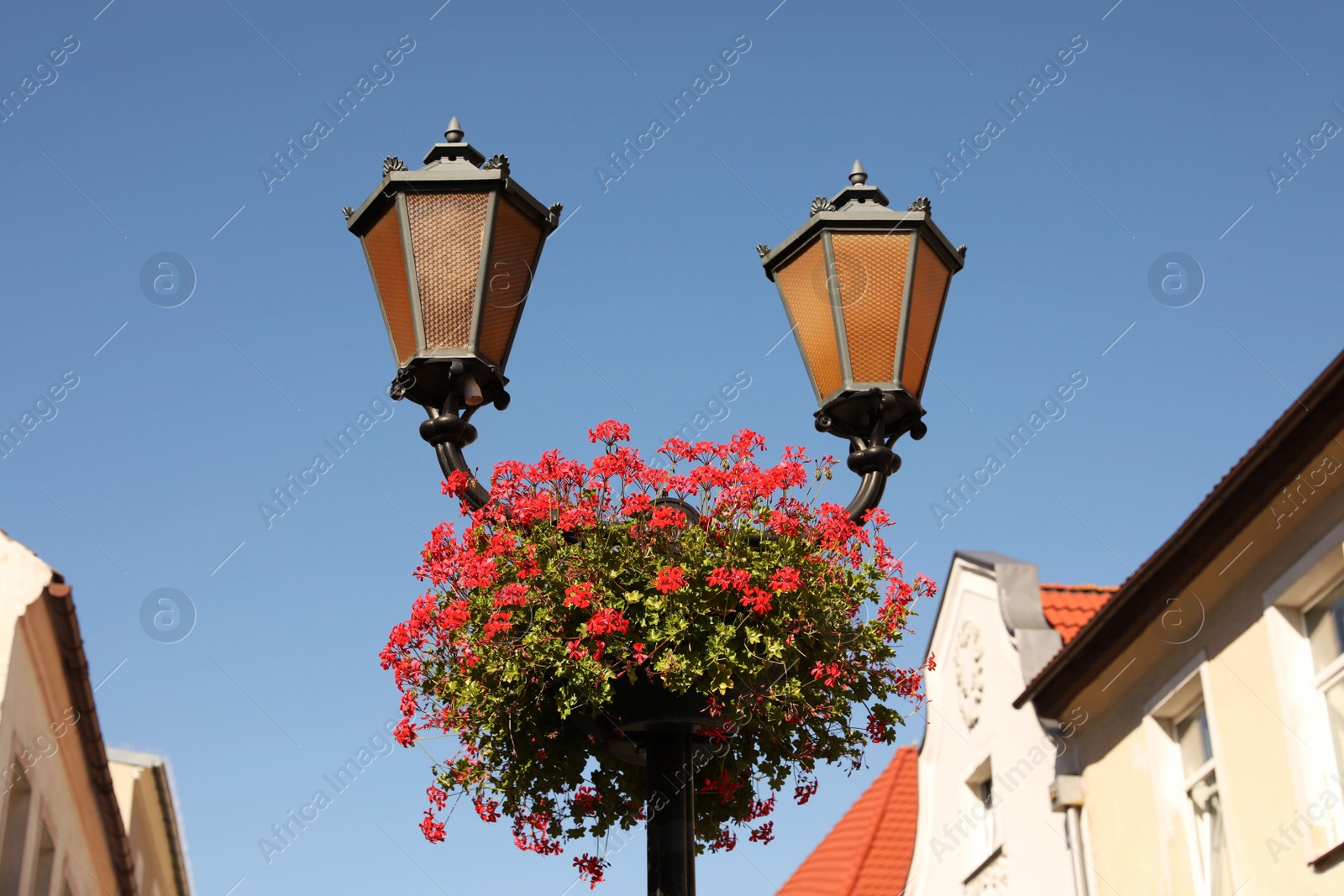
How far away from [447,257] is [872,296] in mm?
1410

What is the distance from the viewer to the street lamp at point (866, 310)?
4.38 meters

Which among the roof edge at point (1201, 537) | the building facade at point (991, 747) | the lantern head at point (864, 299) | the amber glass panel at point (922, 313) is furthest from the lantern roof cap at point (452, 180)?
the building facade at point (991, 747)

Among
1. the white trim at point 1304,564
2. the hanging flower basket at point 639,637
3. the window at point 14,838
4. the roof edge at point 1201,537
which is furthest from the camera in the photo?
the window at point 14,838

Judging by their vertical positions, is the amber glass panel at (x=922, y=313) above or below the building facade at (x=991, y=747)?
below

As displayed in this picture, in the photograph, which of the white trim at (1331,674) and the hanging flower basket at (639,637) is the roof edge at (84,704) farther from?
the white trim at (1331,674)

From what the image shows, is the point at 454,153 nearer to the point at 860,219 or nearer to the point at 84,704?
the point at 860,219

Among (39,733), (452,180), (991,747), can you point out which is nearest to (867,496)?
(452,180)

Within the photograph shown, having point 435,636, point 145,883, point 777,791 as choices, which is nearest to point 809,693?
point 777,791

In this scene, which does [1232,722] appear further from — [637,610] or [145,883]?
[145,883]

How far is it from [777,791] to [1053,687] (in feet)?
32.7

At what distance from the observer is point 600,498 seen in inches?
167

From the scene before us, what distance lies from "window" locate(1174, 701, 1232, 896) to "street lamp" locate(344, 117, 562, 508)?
8.95m

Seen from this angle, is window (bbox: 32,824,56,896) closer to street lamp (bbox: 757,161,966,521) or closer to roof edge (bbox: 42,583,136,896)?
roof edge (bbox: 42,583,136,896)

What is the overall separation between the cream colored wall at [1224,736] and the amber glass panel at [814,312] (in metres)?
6.25
